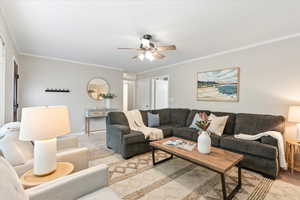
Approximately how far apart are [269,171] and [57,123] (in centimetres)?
295

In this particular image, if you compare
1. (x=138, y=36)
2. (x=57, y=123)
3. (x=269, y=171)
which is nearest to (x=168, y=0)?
(x=138, y=36)

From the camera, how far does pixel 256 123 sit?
9.13ft

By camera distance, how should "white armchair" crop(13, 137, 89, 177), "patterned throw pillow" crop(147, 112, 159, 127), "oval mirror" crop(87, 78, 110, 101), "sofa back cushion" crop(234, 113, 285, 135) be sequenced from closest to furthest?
"white armchair" crop(13, 137, 89, 177) < "sofa back cushion" crop(234, 113, 285, 135) < "patterned throw pillow" crop(147, 112, 159, 127) < "oval mirror" crop(87, 78, 110, 101)

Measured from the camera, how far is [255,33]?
8.28 feet

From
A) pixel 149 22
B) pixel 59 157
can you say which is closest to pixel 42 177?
pixel 59 157

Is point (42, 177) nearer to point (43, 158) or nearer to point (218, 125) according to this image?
point (43, 158)

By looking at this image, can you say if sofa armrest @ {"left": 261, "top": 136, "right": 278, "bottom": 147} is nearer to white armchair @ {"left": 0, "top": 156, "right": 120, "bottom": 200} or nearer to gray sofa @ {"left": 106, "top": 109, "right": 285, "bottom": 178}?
gray sofa @ {"left": 106, "top": 109, "right": 285, "bottom": 178}

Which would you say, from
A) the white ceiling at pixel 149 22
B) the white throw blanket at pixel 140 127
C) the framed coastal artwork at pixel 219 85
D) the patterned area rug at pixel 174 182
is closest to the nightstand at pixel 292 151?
the patterned area rug at pixel 174 182

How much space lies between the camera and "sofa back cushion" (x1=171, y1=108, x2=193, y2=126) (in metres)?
4.08

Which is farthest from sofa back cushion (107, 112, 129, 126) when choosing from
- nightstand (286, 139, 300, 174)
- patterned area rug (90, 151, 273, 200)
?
nightstand (286, 139, 300, 174)

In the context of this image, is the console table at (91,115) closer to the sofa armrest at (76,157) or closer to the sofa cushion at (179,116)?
the sofa cushion at (179,116)

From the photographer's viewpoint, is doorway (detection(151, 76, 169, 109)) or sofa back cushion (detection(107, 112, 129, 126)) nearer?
sofa back cushion (detection(107, 112, 129, 126))

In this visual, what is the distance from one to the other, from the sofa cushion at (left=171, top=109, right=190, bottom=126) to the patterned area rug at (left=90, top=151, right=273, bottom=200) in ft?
5.32

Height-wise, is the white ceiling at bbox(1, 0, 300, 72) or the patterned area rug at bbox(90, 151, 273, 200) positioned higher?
the white ceiling at bbox(1, 0, 300, 72)
